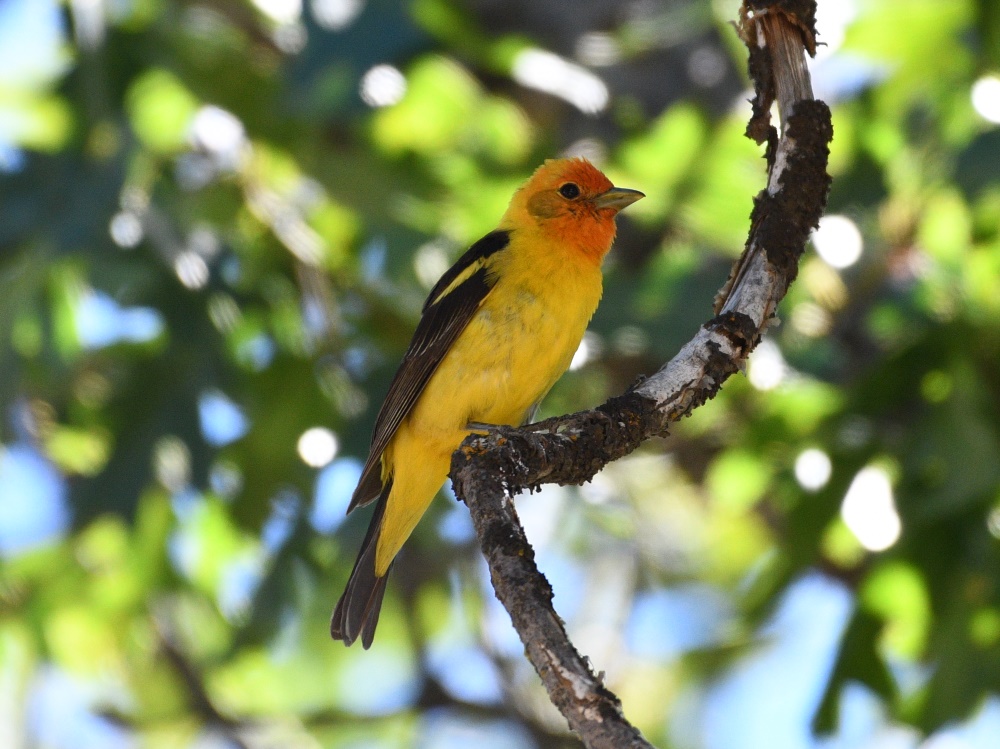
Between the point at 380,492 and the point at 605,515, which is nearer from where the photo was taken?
the point at 380,492

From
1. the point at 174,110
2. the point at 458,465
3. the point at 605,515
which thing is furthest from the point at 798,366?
the point at 174,110

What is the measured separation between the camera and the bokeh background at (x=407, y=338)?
5.96 metres

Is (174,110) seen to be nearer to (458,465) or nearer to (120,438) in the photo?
(120,438)

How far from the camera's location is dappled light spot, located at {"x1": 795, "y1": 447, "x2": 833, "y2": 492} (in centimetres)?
627

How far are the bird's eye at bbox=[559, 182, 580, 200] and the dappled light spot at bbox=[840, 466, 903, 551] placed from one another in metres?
2.06

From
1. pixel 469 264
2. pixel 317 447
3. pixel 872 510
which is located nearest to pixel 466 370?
pixel 469 264

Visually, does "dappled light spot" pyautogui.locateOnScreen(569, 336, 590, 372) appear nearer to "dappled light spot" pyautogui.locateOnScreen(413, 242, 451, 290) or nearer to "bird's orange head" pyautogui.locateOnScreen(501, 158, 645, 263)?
"bird's orange head" pyautogui.locateOnScreen(501, 158, 645, 263)

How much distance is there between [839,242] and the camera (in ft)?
21.1

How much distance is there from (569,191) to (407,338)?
1440 mm

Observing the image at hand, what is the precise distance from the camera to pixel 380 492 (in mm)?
5367

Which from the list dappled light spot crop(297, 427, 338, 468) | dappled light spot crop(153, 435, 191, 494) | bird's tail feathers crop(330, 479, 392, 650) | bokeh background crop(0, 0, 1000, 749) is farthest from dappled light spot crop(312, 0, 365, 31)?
bird's tail feathers crop(330, 479, 392, 650)

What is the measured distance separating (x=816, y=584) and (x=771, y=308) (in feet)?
14.2

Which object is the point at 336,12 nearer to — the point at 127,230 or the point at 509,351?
the point at 127,230

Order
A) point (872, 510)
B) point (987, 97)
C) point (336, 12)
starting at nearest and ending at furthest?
point (336, 12) < point (987, 97) < point (872, 510)
